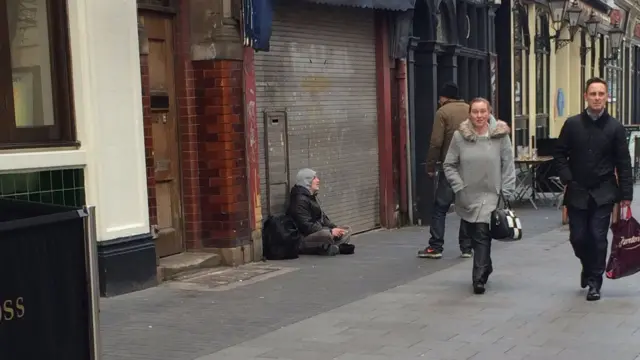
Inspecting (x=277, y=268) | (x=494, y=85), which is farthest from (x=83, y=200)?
(x=494, y=85)

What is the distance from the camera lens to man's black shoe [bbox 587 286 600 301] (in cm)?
742

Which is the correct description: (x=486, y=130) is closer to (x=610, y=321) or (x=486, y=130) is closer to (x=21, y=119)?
(x=610, y=321)

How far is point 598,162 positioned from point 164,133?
418 centimetres

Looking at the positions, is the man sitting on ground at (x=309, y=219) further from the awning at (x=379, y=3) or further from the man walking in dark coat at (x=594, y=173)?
the man walking in dark coat at (x=594, y=173)

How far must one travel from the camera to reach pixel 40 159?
23.4 ft

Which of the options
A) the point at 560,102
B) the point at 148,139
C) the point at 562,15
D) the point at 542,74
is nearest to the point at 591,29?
the point at 560,102

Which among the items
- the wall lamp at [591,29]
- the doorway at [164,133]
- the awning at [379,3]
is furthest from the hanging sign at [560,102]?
the doorway at [164,133]

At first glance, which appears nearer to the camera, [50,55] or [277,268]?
[50,55]

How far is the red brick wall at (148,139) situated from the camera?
8.22 meters

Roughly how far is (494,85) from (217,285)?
387 inches

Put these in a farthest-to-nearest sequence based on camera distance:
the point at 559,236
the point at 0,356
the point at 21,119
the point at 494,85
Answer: the point at 494,85, the point at 559,236, the point at 21,119, the point at 0,356

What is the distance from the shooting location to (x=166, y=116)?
8961mm

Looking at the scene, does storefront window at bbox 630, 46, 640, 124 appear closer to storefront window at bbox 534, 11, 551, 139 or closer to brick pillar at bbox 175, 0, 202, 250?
storefront window at bbox 534, 11, 551, 139

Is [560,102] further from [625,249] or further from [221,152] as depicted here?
[625,249]
